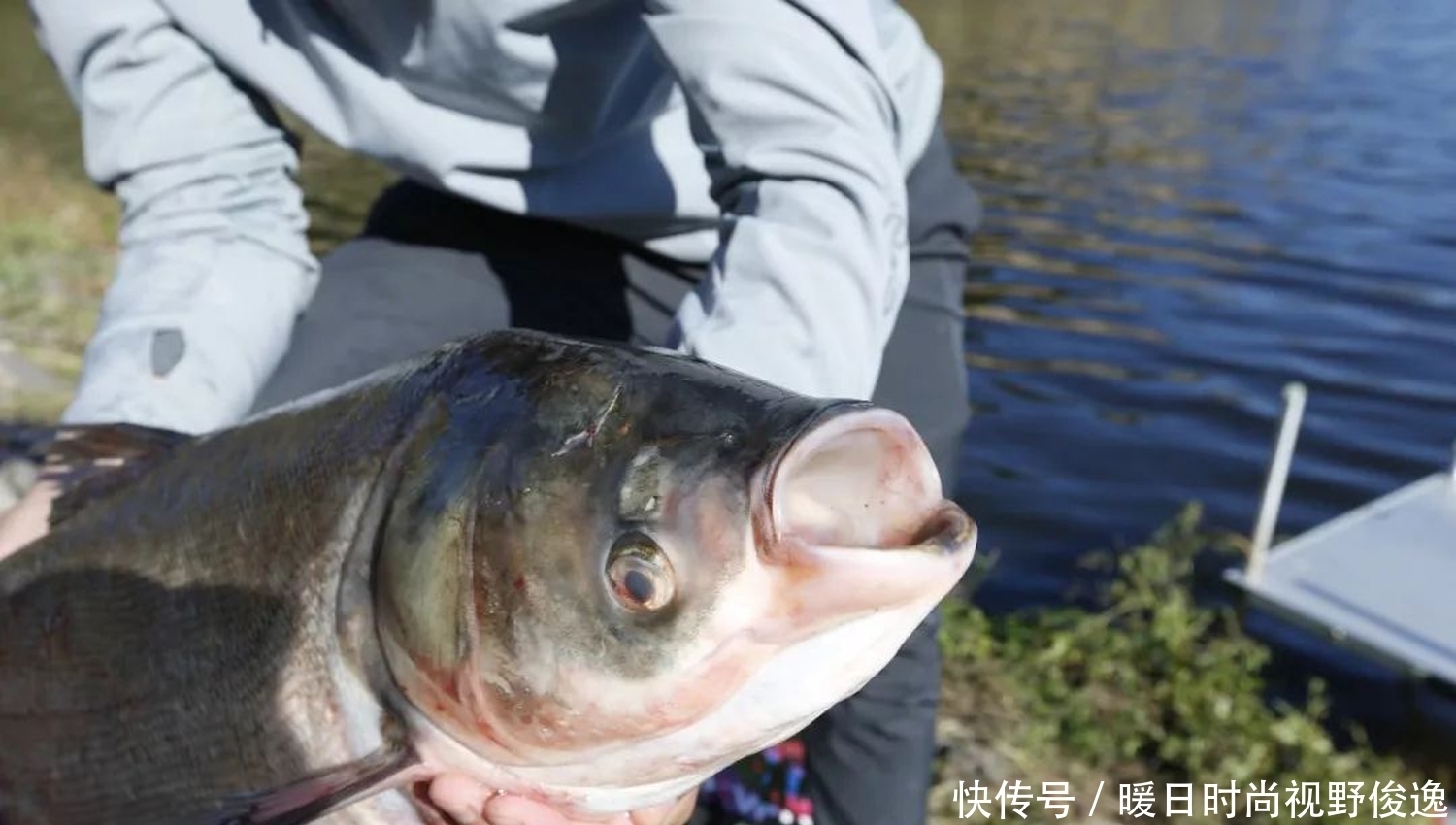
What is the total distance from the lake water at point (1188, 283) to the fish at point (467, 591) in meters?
A: 4.94

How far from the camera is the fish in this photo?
1325mm

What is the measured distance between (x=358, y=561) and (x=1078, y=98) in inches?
744

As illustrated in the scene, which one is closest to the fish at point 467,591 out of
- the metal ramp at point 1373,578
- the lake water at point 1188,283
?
the metal ramp at point 1373,578

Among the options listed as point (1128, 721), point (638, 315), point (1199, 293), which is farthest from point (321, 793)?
point (1199, 293)

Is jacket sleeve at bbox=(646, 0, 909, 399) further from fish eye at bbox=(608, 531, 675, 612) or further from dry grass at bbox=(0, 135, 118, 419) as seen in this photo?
dry grass at bbox=(0, 135, 118, 419)

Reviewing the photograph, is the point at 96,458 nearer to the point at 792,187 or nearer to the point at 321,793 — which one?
the point at 321,793

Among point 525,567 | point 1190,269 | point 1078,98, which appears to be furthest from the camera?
point 1078,98

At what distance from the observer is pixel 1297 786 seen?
3693 millimetres

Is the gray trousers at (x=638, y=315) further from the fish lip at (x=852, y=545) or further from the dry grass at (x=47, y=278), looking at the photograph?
the dry grass at (x=47, y=278)

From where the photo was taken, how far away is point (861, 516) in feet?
4.40

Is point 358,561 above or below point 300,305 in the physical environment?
above

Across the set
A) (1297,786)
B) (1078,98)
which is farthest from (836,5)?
(1078,98)

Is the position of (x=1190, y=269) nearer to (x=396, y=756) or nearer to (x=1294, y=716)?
(x=1294, y=716)

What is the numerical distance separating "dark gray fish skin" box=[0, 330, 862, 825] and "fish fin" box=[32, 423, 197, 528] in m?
0.02
